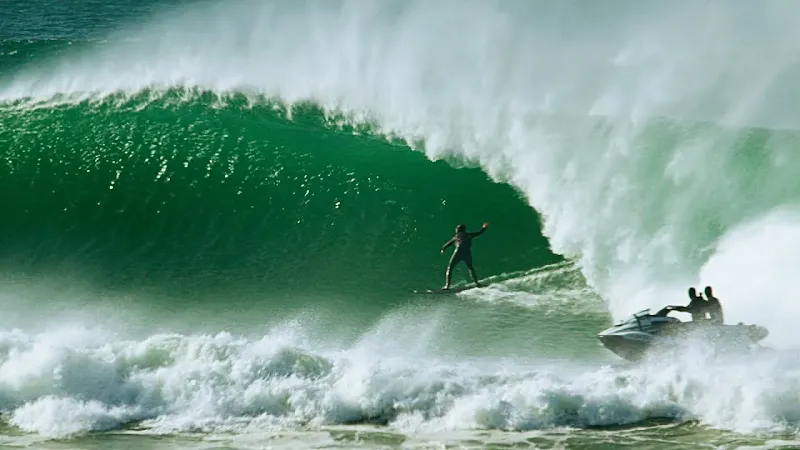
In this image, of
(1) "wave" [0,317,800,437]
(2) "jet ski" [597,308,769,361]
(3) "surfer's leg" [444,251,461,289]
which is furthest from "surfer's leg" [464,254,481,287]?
(2) "jet ski" [597,308,769,361]

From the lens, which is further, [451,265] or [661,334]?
[451,265]

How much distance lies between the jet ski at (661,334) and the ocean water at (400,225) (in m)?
0.26

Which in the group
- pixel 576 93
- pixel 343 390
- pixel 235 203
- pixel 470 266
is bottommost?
pixel 343 390

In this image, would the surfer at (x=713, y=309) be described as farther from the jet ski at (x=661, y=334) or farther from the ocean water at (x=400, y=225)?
the ocean water at (x=400, y=225)

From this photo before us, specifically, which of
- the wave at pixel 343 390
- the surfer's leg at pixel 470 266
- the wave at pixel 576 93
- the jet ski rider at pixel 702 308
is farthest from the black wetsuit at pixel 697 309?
the surfer's leg at pixel 470 266

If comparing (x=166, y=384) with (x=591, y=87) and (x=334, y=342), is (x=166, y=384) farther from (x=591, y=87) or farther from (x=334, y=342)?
(x=591, y=87)

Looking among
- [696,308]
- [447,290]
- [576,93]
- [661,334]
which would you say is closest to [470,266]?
[447,290]

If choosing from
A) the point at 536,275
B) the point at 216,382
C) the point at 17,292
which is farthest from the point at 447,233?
the point at 17,292

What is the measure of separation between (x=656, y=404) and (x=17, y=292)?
10.1m

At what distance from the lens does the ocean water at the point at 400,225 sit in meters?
12.3

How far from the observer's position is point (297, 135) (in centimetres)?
1998

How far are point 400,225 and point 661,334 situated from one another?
→ 19.2 feet

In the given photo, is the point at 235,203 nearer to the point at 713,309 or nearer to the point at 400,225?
the point at 400,225

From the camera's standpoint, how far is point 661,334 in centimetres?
1344
